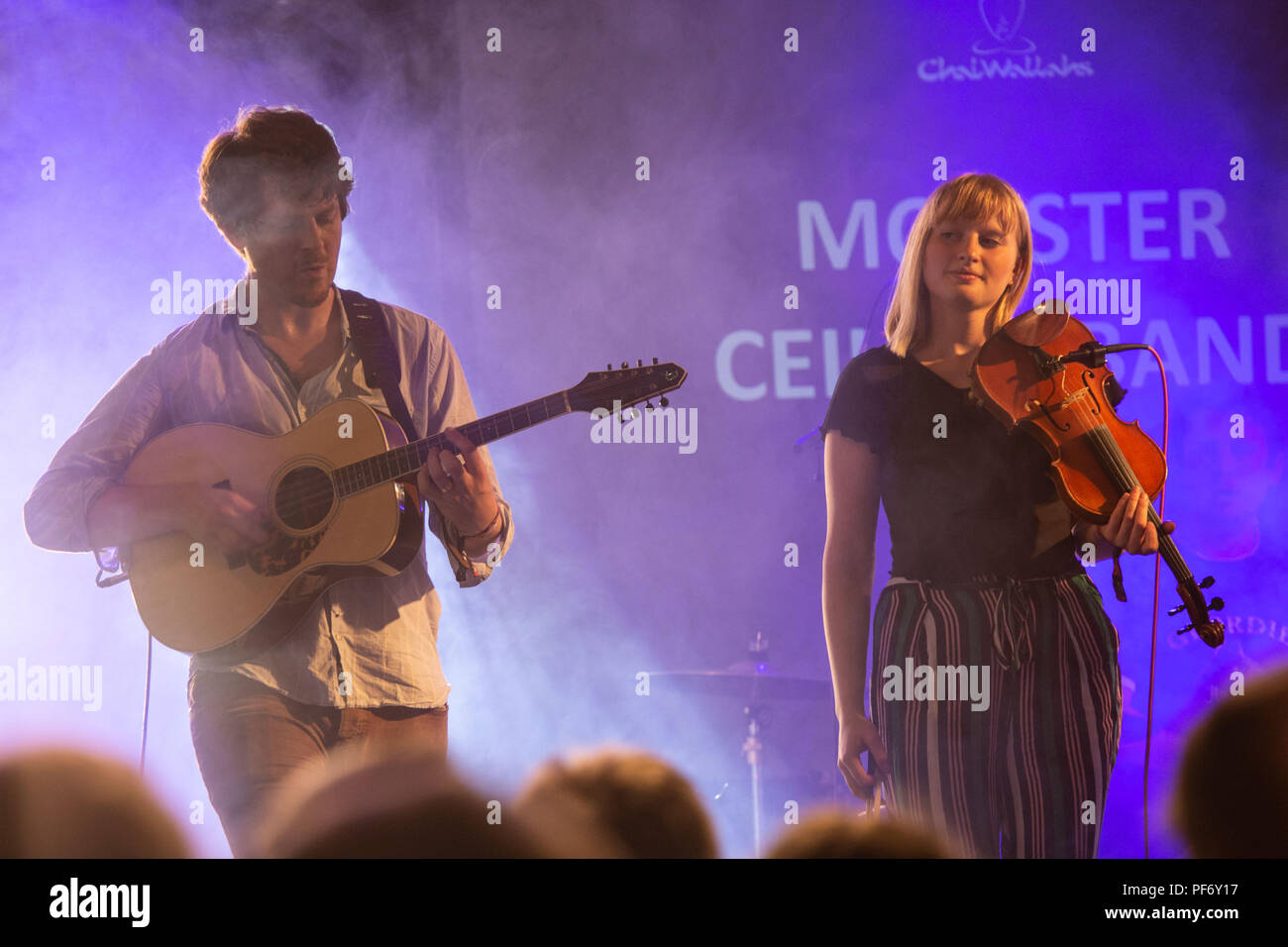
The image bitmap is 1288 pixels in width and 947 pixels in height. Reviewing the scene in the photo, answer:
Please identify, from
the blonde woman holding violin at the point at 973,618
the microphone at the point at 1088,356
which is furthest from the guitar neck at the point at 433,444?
the microphone at the point at 1088,356

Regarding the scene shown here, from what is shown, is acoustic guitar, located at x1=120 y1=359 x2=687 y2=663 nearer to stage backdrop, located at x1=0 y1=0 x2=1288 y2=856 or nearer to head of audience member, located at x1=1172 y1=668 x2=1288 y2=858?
stage backdrop, located at x1=0 y1=0 x2=1288 y2=856

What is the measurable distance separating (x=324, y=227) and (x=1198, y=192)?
7.80ft

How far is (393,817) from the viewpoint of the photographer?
2840 mm

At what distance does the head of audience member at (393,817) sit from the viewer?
2.71 meters

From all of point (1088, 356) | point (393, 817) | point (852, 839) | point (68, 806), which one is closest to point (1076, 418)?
point (1088, 356)

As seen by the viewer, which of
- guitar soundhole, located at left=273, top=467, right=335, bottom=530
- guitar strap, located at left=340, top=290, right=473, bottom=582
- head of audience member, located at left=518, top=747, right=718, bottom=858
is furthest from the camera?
head of audience member, located at left=518, top=747, right=718, bottom=858

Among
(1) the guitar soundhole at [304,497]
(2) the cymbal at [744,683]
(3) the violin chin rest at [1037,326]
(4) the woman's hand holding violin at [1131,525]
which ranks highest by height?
(3) the violin chin rest at [1037,326]

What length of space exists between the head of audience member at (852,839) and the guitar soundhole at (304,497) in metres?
1.49

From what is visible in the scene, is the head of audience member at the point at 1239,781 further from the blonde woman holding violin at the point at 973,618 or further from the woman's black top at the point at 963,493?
the woman's black top at the point at 963,493

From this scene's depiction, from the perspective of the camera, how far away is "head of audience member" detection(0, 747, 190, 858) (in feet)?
9.73

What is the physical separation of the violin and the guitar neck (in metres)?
1.08

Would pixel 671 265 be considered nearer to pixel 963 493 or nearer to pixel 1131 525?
pixel 963 493

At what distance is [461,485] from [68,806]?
4.99 ft

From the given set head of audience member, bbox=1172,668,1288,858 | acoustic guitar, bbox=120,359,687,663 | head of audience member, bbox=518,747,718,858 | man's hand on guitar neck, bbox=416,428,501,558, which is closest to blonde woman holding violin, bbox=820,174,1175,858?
head of audience member, bbox=1172,668,1288,858
